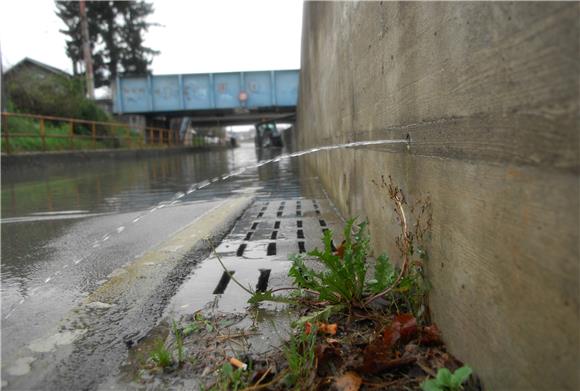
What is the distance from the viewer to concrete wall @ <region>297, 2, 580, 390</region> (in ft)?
3.36

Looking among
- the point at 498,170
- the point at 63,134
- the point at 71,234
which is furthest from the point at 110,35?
the point at 498,170

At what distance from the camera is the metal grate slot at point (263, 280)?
277cm

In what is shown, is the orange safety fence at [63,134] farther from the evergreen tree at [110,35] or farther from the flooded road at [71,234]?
the evergreen tree at [110,35]

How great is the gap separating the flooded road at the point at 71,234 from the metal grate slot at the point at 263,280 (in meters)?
0.99

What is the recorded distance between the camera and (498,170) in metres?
1.31

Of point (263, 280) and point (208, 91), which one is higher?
point (208, 91)

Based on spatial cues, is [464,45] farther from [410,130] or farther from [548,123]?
[410,130]

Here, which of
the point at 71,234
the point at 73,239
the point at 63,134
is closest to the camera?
the point at 73,239

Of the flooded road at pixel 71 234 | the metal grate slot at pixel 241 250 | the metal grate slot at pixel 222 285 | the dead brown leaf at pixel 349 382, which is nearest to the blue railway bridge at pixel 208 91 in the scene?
the flooded road at pixel 71 234

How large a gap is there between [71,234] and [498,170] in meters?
4.36

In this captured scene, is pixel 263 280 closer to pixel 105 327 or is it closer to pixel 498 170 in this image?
pixel 105 327

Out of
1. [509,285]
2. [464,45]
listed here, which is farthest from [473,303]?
[464,45]

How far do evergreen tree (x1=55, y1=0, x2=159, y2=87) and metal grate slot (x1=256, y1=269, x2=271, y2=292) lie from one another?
1624 inches

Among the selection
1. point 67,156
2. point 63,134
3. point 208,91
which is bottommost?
point 67,156
